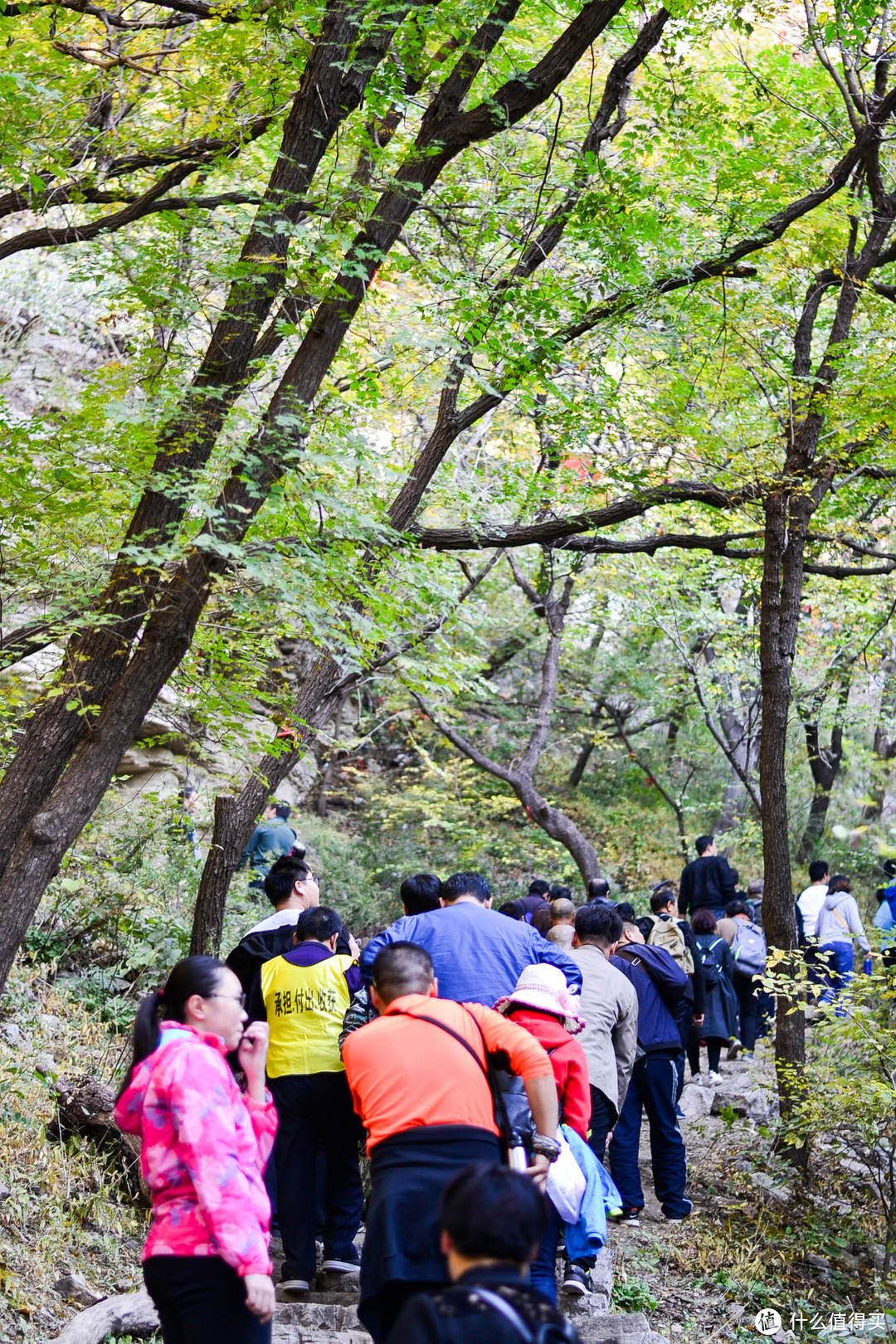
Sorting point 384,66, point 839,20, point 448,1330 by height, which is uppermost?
point 839,20

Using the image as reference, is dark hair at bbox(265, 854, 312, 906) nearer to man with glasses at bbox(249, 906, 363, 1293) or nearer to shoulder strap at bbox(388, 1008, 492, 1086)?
man with glasses at bbox(249, 906, 363, 1293)

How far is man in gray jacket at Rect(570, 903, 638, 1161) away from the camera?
5.78 meters

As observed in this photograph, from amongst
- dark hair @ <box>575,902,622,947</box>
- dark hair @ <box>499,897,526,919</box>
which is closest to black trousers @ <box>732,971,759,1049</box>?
dark hair @ <box>499,897,526,919</box>

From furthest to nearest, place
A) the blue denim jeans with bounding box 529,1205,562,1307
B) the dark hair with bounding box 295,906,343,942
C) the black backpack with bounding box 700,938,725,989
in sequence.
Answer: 1. the black backpack with bounding box 700,938,725,989
2. the dark hair with bounding box 295,906,343,942
3. the blue denim jeans with bounding box 529,1205,562,1307

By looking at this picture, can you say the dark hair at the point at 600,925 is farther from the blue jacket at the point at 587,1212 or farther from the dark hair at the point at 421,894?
the blue jacket at the point at 587,1212

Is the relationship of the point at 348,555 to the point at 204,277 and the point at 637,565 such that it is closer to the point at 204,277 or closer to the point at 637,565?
the point at 204,277

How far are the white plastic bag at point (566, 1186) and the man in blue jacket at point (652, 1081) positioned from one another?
98.0 inches

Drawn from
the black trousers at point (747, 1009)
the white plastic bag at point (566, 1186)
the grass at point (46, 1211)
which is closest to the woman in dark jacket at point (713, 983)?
the black trousers at point (747, 1009)

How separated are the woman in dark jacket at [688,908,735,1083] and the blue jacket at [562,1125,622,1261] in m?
4.83

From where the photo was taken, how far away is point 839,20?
7227 millimetres

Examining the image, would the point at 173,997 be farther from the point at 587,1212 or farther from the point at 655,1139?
the point at 655,1139

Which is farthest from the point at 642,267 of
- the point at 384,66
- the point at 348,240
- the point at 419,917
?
the point at 419,917

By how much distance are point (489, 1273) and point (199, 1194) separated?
97 cm

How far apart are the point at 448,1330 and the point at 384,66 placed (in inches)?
258
